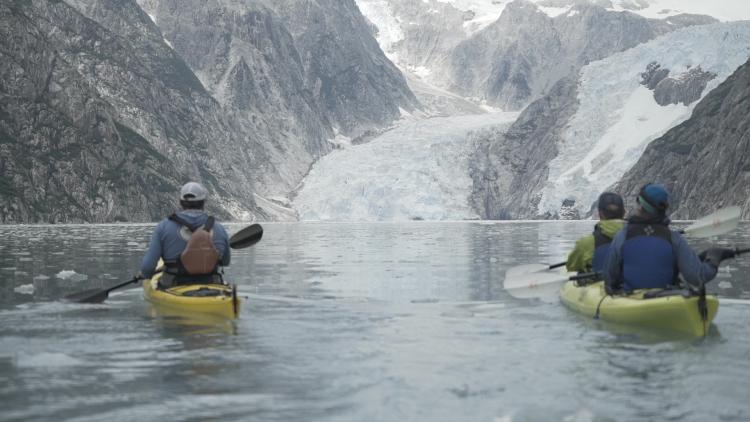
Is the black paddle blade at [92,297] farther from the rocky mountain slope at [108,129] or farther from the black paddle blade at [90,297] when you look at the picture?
the rocky mountain slope at [108,129]

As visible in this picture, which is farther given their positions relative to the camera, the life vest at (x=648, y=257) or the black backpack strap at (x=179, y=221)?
the black backpack strap at (x=179, y=221)

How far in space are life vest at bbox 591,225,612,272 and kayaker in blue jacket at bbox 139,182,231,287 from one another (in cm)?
666

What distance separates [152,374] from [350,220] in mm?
122208

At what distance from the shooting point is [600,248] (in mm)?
16812

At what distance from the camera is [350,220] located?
133000 mm

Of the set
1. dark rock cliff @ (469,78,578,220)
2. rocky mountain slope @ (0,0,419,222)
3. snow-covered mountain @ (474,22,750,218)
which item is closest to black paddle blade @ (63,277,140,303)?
rocky mountain slope @ (0,0,419,222)

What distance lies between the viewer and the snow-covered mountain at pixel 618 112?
136 metres

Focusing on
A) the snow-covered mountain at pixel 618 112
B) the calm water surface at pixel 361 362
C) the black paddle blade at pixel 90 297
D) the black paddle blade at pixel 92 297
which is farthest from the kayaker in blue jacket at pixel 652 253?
the snow-covered mountain at pixel 618 112

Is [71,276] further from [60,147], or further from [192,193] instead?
[60,147]

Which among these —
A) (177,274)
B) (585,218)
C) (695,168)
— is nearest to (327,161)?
(585,218)

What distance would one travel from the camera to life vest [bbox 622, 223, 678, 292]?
14.0 metres

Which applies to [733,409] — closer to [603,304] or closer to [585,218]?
[603,304]

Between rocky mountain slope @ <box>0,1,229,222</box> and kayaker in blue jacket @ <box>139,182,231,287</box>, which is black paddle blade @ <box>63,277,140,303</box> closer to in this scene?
kayaker in blue jacket @ <box>139,182,231,287</box>

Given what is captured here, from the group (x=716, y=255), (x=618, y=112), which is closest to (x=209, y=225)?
(x=716, y=255)
